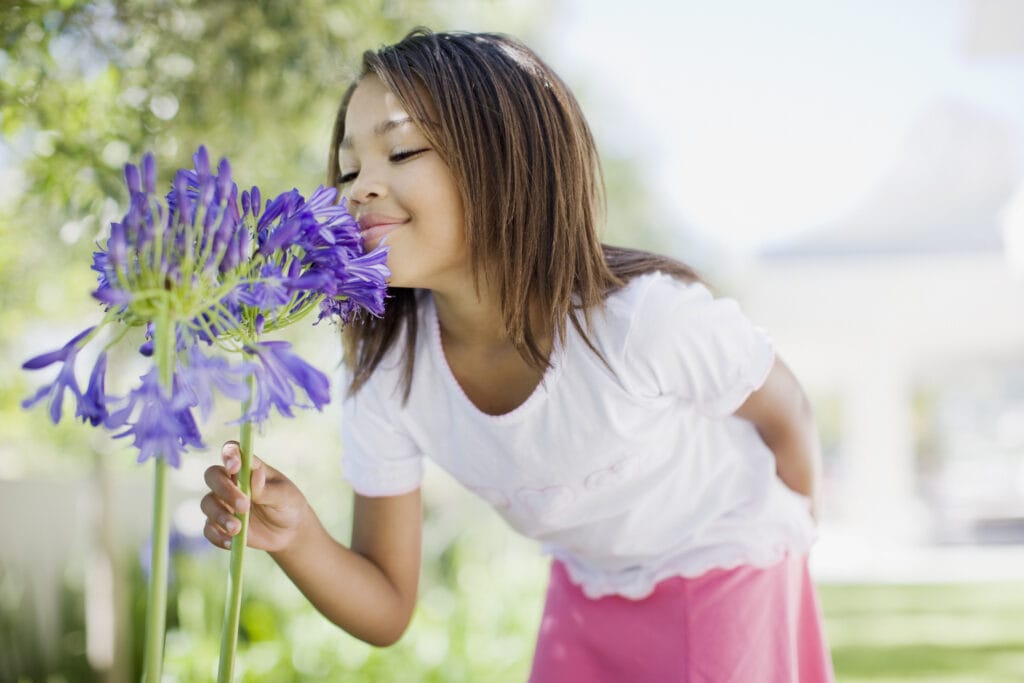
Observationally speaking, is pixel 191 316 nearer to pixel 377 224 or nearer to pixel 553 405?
pixel 377 224

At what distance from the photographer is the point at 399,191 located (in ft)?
5.33

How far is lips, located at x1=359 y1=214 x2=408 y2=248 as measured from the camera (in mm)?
1602

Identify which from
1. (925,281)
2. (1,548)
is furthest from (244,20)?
Answer: (925,281)

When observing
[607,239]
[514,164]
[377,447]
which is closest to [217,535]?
[377,447]

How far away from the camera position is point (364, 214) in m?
1.62

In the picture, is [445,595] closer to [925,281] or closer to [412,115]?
[412,115]

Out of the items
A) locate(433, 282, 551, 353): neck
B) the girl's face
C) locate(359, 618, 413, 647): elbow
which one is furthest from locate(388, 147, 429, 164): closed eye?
locate(359, 618, 413, 647): elbow

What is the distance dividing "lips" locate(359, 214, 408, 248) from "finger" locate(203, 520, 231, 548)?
48cm

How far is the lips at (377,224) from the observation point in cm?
160

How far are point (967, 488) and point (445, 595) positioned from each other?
12301 millimetres

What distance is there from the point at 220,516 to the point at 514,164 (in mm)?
756

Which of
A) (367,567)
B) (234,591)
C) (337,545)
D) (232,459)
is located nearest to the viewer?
(234,591)

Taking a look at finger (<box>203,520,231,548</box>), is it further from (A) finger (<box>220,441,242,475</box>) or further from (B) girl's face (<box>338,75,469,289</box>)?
(B) girl's face (<box>338,75,469,289</box>)

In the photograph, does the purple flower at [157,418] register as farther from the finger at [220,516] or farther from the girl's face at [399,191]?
the girl's face at [399,191]
